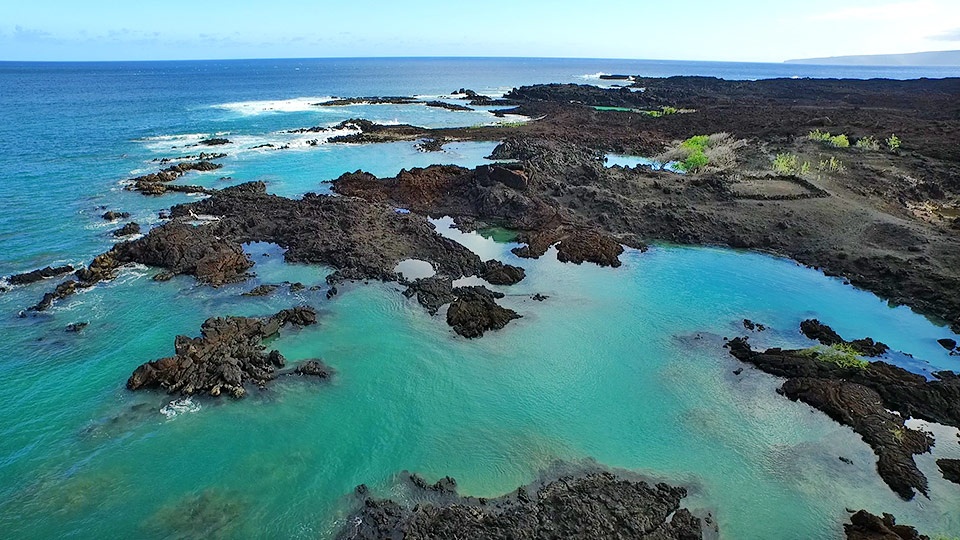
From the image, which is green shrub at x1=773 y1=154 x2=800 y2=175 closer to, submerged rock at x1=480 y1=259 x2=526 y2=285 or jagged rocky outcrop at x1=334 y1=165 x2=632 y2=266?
jagged rocky outcrop at x1=334 y1=165 x2=632 y2=266

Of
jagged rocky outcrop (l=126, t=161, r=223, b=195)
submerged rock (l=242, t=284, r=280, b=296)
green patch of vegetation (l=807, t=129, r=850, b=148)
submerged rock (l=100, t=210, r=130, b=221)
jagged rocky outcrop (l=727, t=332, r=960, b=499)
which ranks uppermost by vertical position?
green patch of vegetation (l=807, t=129, r=850, b=148)

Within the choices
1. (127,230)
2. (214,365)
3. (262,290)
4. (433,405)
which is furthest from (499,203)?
(127,230)

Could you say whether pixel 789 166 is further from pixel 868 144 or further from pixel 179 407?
pixel 179 407

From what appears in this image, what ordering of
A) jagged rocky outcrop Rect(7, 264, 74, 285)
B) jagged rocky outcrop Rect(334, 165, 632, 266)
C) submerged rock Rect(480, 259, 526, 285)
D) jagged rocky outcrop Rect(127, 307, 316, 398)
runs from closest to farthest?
jagged rocky outcrop Rect(127, 307, 316, 398) → jagged rocky outcrop Rect(7, 264, 74, 285) → submerged rock Rect(480, 259, 526, 285) → jagged rocky outcrop Rect(334, 165, 632, 266)

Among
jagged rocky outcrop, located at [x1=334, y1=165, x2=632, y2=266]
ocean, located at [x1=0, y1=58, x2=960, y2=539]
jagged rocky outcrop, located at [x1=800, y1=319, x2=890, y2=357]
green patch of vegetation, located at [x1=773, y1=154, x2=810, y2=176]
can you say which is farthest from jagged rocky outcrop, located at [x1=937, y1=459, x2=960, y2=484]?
green patch of vegetation, located at [x1=773, y1=154, x2=810, y2=176]

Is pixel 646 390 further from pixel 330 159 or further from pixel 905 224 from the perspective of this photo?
pixel 330 159
